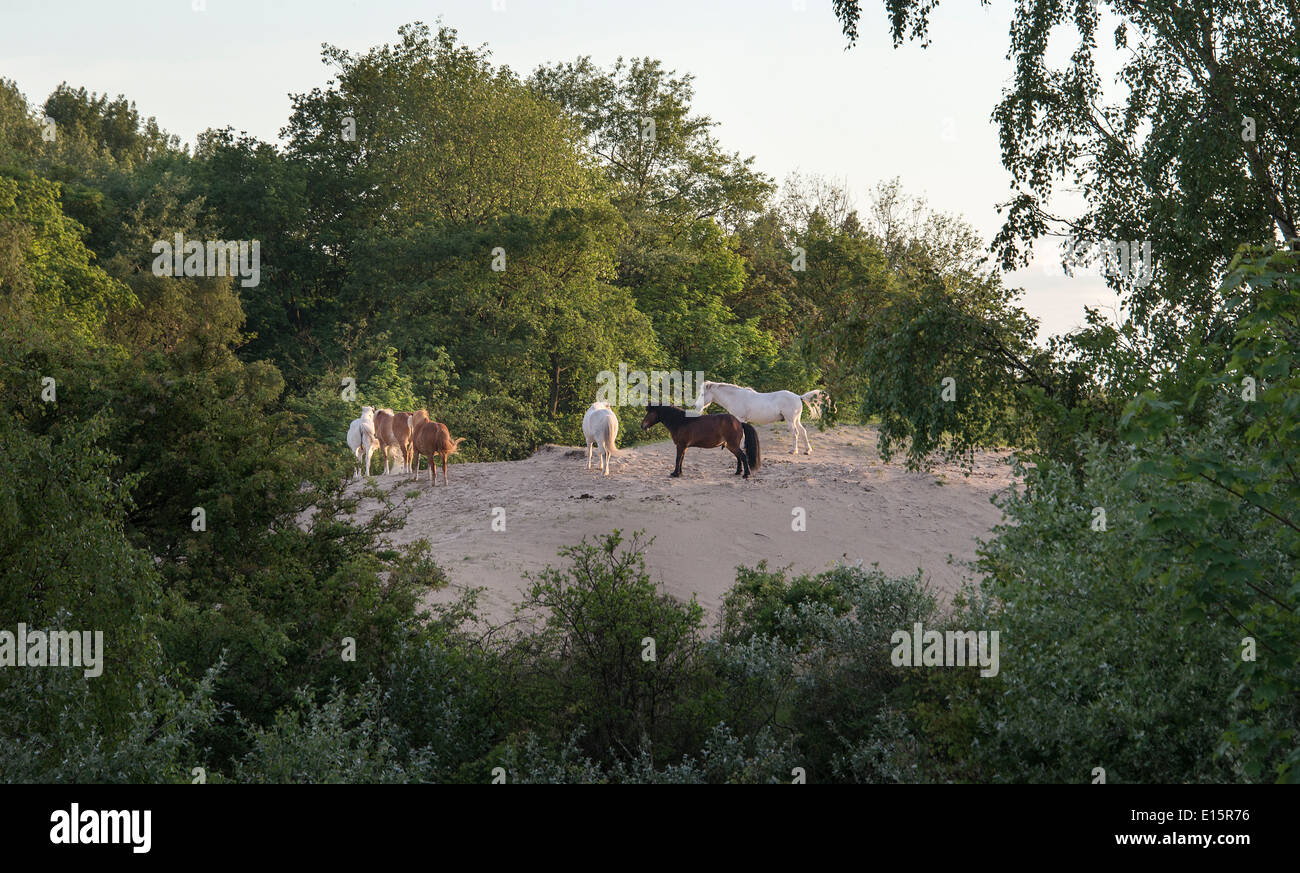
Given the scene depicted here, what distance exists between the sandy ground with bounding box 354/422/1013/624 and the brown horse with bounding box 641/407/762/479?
1.34 ft

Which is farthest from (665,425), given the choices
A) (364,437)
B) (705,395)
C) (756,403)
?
(364,437)

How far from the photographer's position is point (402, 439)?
20.5 metres

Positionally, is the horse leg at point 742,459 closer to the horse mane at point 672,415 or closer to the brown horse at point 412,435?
the horse mane at point 672,415

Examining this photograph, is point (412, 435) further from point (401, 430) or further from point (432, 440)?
point (401, 430)

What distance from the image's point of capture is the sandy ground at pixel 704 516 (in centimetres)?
1450

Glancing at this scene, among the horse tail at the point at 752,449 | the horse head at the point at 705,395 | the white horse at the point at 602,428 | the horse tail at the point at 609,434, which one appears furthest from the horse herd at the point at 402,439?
the horse tail at the point at 752,449

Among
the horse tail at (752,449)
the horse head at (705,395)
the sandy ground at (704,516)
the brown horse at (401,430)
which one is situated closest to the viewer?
the sandy ground at (704,516)

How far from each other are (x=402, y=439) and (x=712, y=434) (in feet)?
19.6

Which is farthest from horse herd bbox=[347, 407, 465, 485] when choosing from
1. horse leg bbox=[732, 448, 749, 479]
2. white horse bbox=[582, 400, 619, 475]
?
horse leg bbox=[732, 448, 749, 479]

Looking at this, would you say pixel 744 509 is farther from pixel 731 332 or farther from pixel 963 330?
pixel 731 332

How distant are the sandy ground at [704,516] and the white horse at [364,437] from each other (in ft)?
3.27

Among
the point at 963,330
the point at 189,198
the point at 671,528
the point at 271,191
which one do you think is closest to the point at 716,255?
the point at 271,191

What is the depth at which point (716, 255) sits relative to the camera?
3819 centimetres

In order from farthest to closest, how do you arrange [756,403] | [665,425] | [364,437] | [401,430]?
1. [756,403]
2. [364,437]
3. [401,430]
4. [665,425]
